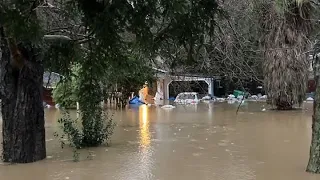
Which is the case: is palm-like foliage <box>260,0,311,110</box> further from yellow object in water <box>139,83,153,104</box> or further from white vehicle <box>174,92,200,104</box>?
yellow object in water <box>139,83,153,104</box>

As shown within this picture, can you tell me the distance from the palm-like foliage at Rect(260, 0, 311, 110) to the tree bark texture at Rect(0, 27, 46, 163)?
16353 millimetres

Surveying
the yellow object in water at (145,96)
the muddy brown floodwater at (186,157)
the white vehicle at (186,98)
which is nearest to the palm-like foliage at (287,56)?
the muddy brown floodwater at (186,157)

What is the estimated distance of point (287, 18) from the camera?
25016mm

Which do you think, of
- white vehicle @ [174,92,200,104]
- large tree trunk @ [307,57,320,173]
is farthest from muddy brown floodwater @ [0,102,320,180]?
white vehicle @ [174,92,200,104]

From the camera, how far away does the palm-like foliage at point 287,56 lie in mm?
24984

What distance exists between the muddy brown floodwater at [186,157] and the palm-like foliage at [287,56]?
24.4ft

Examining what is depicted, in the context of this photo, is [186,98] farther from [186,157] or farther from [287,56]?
[186,157]

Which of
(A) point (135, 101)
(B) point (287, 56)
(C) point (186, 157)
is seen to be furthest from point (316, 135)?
(A) point (135, 101)

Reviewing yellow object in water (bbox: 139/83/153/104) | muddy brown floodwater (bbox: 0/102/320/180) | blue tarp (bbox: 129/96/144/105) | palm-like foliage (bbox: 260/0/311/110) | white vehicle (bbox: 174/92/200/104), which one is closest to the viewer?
muddy brown floodwater (bbox: 0/102/320/180)

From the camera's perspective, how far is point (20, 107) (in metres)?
10.4

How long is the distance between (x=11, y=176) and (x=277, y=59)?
18272 millimetres

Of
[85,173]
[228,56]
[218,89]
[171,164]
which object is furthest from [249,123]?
[218,89]

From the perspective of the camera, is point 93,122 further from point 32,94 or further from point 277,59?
point 277,59

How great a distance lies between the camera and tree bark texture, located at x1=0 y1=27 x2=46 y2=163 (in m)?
10.4
